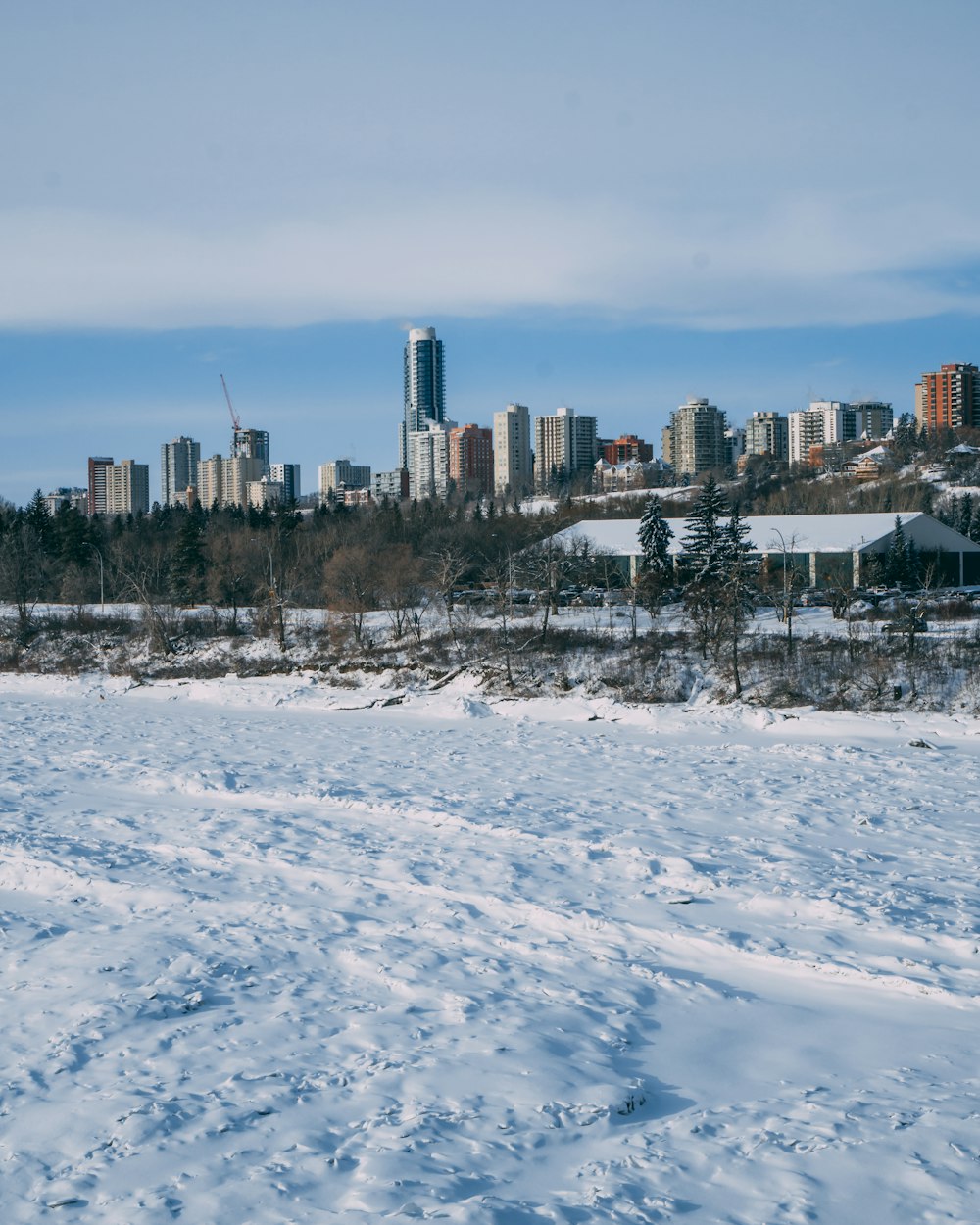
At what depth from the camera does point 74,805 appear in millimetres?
15398

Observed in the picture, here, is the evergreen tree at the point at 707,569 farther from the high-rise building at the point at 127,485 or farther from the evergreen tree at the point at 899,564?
the high-rise building at the point at 127,485

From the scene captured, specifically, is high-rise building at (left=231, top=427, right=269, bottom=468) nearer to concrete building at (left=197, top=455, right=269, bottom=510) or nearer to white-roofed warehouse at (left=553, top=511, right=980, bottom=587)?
concrete building at (left=197, top=455, right=269, bottom=510)

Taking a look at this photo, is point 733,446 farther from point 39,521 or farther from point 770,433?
point 39,521

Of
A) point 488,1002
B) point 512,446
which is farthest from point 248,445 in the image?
point 488,1002

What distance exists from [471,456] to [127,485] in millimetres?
55572

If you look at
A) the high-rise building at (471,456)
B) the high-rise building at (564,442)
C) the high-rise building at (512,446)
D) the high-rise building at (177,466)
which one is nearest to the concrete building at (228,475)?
the high-rise building at (177,466)

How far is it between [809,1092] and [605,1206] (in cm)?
204

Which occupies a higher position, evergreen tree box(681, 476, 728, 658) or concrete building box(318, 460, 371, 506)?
concrete building box(318, 460, 371, 506)

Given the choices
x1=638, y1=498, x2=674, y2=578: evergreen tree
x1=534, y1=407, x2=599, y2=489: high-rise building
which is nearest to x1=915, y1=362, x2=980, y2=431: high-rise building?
x1=534, y1=407, x2=599, y2=489: high-rise building

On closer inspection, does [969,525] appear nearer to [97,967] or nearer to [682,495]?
[682,495]

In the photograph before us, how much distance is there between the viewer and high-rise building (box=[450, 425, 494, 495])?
161500 mm

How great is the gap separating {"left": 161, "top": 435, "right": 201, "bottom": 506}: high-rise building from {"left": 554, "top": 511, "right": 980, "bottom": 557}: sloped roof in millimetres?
137234

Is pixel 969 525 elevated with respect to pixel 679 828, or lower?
elevated

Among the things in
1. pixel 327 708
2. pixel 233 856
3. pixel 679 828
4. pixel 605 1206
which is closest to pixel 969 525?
pixel 327 708
